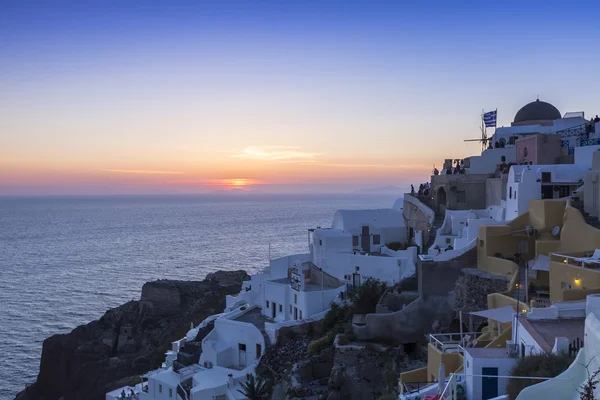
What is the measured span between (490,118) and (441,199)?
903cm

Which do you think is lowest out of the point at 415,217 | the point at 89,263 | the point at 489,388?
the point at 89,263

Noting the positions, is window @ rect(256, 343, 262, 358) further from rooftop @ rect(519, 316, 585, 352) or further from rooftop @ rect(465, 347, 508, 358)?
rooftop @ rect(465, 347, 508, 358)

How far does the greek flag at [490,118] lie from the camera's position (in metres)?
42.6

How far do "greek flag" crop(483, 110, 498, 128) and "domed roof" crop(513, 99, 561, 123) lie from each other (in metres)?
2.95

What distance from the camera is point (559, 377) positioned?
29.9 ft

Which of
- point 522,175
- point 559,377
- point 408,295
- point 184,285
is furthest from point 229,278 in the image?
point 559,377

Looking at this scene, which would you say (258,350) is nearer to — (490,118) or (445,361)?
(445,361)

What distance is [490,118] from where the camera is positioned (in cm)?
4284

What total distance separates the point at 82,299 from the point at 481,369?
56.8 meters

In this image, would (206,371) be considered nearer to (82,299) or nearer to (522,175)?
(522,175)

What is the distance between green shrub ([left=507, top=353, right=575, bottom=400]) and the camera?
997cm

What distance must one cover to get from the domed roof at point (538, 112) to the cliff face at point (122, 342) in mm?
28629

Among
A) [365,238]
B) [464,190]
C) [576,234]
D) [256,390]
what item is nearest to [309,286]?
[365,238]

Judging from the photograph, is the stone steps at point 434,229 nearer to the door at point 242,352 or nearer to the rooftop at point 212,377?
the door at point 242,352
